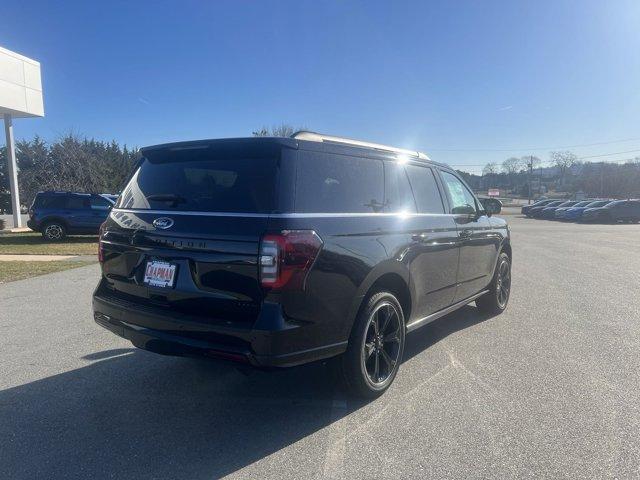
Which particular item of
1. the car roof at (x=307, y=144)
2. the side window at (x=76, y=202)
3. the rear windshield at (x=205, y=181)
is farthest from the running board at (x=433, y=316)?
the side window at (x=76, y=202)

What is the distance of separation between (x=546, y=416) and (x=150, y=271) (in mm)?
3048

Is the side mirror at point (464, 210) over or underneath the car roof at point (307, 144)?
underneath

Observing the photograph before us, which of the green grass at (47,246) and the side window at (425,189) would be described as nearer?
the side window at (425,189)

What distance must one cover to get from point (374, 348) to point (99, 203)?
54.0ft

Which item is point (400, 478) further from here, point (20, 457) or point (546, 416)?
point (20, 457)

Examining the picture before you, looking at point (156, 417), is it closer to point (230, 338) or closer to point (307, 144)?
point (230, 338)

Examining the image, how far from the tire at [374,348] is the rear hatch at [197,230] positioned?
3.02 feet

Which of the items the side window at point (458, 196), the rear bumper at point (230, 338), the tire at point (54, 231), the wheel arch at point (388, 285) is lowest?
the tire at point (54, 231)

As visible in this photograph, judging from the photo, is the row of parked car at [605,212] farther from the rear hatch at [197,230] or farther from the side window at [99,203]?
the rear hatch at [197,230]

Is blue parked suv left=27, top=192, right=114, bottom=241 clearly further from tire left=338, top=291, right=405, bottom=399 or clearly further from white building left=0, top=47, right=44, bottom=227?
tire left=338, top=291, right=405, bottom=399

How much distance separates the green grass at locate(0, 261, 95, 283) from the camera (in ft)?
31.6

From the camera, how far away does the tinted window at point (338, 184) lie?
10.8ft

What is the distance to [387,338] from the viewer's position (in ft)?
13.0

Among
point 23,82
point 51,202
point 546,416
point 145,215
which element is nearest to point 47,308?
point 145,215
